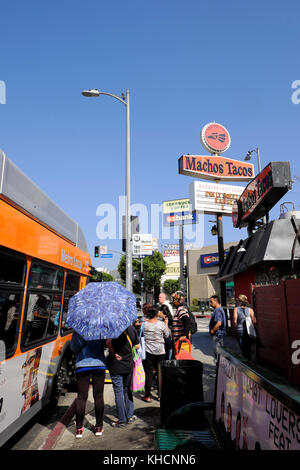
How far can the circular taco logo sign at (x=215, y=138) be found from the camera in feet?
70.2

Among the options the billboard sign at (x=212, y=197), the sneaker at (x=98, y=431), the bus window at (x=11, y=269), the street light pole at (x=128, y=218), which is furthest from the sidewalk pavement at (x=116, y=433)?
the billboard sign at (x=212, y=197)

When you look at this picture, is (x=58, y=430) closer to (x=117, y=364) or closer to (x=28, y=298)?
(x=117, y=364)

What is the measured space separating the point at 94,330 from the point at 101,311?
28 centimetres

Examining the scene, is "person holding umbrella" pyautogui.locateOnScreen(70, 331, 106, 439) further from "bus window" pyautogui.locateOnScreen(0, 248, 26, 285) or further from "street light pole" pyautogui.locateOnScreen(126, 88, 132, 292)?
"street light pole" pyautogui.locateOnScreen(126, 88, 132, 292)

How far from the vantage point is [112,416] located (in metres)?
5.27

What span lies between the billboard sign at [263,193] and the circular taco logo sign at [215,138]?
620 cm

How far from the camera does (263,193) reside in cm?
1279

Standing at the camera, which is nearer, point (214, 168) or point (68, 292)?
point (68, 292)

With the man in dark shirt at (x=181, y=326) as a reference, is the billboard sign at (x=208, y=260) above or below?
above

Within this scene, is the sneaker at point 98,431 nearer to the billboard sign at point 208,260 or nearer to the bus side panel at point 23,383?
the bus side panel at point 23,383

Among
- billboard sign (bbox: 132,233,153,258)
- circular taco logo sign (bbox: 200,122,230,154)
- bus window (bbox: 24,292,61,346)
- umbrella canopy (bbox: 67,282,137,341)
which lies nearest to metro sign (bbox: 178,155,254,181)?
circular taco logo sign (bbox: 200,122,230,154)

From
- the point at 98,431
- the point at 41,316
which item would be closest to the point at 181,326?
the point at 98,431

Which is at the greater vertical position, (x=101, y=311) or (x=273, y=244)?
(x=273, y=244)
